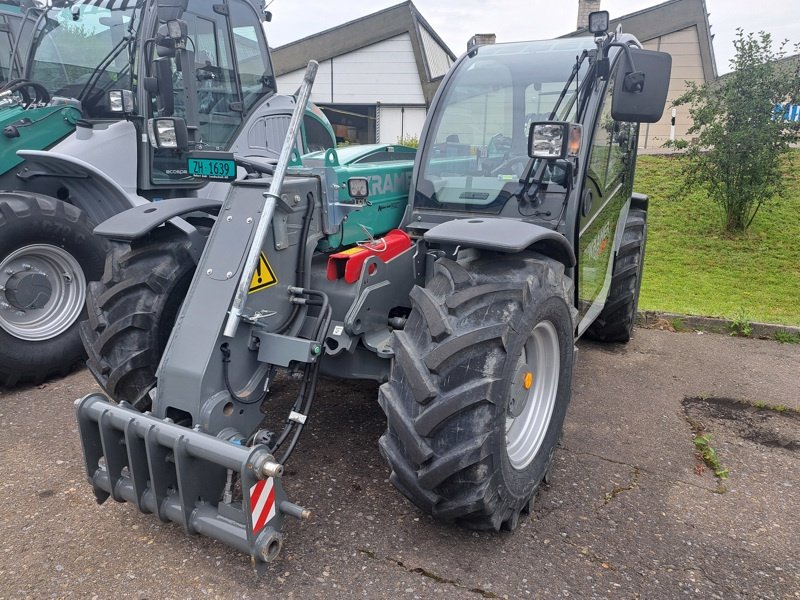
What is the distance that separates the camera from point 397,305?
3.27m

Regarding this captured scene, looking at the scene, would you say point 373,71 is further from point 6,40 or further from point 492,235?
point 492,235

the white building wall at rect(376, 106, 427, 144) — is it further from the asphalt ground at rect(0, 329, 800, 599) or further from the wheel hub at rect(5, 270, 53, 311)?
the asphalt ground at rect(0, 329, 800, 599)

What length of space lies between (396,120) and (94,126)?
58.5ft

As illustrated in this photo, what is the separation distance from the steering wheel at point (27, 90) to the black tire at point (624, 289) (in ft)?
16.4

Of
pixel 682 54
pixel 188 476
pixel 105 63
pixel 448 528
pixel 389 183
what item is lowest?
pixel 448 528

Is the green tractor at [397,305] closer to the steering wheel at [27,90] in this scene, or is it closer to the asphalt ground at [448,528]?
the asphalt ground at [448,528]

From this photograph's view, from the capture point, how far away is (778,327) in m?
5.87

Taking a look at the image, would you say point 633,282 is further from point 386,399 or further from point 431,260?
point 386,399

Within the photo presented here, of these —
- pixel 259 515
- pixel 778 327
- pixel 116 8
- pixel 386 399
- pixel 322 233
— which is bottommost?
pixel 778 327

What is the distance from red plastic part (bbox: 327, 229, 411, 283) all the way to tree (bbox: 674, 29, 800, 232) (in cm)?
728

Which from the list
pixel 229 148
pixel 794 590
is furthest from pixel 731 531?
pixel 229 148

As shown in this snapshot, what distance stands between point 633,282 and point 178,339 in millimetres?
3811

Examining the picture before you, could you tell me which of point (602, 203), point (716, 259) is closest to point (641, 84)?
point (602, 203)

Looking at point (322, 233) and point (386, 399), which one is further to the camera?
point (322, 233)
